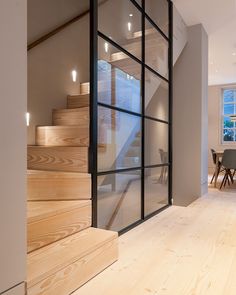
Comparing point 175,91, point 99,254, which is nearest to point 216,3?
point 175,91

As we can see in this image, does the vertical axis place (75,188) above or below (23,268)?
above

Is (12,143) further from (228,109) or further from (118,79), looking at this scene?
(228,109)

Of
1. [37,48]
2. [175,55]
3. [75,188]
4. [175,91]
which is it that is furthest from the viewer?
[175,91]

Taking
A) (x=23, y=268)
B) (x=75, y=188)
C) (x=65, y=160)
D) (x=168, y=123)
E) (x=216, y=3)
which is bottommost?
(x=23, y=268)

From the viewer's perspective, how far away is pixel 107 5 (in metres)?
2.62

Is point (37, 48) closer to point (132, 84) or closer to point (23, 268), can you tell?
point (132, 84)

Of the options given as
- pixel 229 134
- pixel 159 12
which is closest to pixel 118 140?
pixel 159 12

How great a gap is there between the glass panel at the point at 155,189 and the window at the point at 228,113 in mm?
6139

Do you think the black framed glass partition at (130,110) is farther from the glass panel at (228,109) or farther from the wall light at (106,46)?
the glass panel at (228,109)

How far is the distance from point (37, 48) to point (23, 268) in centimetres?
247

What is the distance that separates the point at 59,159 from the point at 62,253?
3.16 feet

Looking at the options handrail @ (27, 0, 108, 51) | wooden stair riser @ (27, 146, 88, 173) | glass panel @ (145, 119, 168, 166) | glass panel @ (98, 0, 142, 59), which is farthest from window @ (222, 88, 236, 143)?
wooden stair riser @ (27, 146, 88, 173)

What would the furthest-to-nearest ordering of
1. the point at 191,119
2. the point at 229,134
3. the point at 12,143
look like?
the point at 229,134, the point at 191,119, the point at 12,143

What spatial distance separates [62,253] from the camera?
1.65 meters
